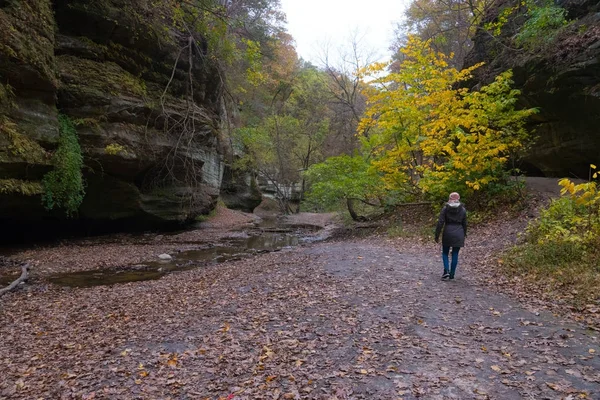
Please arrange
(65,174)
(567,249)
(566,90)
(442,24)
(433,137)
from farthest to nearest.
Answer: (442,24) → (433,137) → (65,174) → (566,90) → (567,249)

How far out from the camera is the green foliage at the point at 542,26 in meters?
12.8

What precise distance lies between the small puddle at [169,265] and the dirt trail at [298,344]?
163 centimetres

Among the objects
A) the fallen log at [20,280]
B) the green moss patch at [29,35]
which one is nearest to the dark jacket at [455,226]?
the fallen log at [20,280]

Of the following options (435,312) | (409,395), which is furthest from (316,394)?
(435,312)

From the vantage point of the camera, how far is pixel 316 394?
12.8 feet

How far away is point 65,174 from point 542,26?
62.2 feet

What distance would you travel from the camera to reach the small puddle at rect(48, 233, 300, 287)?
10.2 metres

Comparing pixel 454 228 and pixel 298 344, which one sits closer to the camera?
pixel 298 344

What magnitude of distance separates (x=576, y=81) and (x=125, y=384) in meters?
14.6

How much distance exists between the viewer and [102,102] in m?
14.7

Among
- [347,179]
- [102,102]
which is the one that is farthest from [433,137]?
[102,102]

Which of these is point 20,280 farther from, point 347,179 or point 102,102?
point 347,179

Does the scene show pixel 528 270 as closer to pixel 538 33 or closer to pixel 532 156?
pixel 532 156

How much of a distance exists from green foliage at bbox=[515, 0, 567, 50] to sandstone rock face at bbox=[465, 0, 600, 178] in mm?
294
